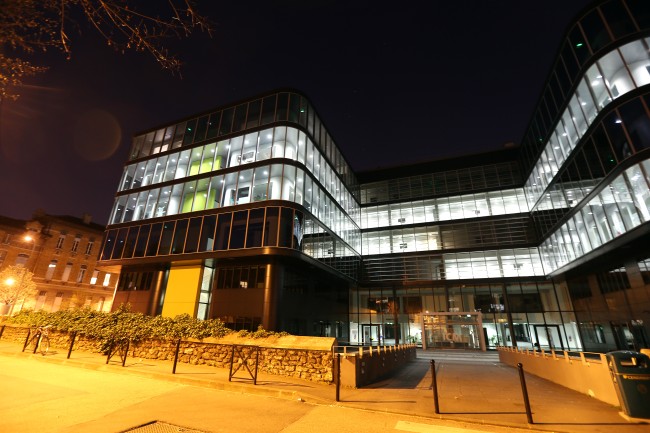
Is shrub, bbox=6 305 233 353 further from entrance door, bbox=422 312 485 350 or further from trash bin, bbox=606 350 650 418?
entrance door, bbox=422 312 485 350

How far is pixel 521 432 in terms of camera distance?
18.5 feet

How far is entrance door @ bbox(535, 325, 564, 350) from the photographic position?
89.1 ft

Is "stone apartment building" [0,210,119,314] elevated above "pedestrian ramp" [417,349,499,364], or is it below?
above

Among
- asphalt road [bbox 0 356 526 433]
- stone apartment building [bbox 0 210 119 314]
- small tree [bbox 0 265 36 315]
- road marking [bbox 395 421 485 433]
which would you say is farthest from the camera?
stone apartment building [bbox 0 210 119 314]

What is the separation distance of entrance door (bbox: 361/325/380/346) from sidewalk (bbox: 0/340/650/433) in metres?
20.8

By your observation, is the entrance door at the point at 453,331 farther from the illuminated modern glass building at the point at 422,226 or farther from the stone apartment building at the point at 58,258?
the stone apartment building at the point at 58,258

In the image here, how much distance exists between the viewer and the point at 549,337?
27.3 m

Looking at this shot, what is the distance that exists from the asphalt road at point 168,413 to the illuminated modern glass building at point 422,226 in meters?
12.3

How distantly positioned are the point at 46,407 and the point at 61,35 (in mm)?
7487

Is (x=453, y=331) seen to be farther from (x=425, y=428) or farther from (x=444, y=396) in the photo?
(x=425, y=428)

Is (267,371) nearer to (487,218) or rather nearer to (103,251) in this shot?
(103,251)

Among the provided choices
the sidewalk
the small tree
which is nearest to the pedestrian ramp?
the sidewalk

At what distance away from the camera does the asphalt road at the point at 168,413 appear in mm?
5477

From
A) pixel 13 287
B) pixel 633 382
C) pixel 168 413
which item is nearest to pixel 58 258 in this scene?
pixel 13 287
